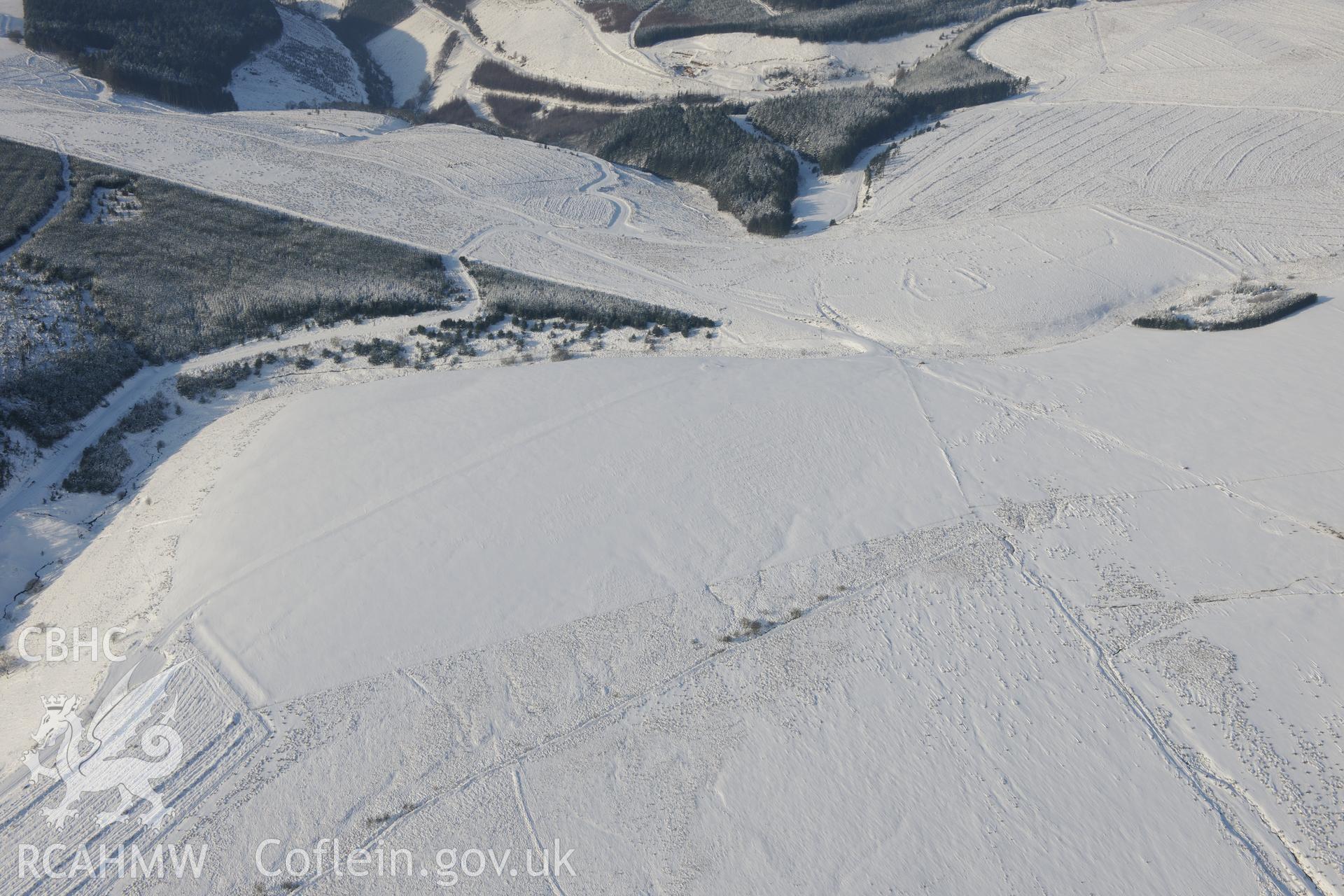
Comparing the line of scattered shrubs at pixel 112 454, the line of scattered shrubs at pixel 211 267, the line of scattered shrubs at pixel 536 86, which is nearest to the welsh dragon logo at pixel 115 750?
the line of scattered shrubs at pixel 112 454

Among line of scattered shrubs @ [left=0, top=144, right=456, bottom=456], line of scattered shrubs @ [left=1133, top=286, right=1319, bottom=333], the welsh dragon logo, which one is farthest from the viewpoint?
line of scattered shrubs @ [left=1133, top=286, right=1319, bottom=333]

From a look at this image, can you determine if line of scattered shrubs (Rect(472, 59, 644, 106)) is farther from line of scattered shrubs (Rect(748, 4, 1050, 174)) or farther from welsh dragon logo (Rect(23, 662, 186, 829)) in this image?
welsh dragon logo (Rect(23, 662, 186, 829))

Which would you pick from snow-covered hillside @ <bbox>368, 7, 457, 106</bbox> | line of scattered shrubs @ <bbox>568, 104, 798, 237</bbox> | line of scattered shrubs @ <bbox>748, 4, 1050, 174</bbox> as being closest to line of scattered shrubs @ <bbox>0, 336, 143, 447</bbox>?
line of scattered shrubs @ <bbox>568, 104, 798, 237</bbox>

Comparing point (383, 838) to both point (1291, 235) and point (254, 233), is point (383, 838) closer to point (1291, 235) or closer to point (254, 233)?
point (254, 233)

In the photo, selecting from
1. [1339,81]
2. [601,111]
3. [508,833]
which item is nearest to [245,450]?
[508,833]

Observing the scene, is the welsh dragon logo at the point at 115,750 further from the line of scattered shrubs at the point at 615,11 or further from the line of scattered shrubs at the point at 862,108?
the line of scattered shrubs at the point at 615,11

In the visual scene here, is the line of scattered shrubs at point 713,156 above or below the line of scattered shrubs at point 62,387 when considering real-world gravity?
above
